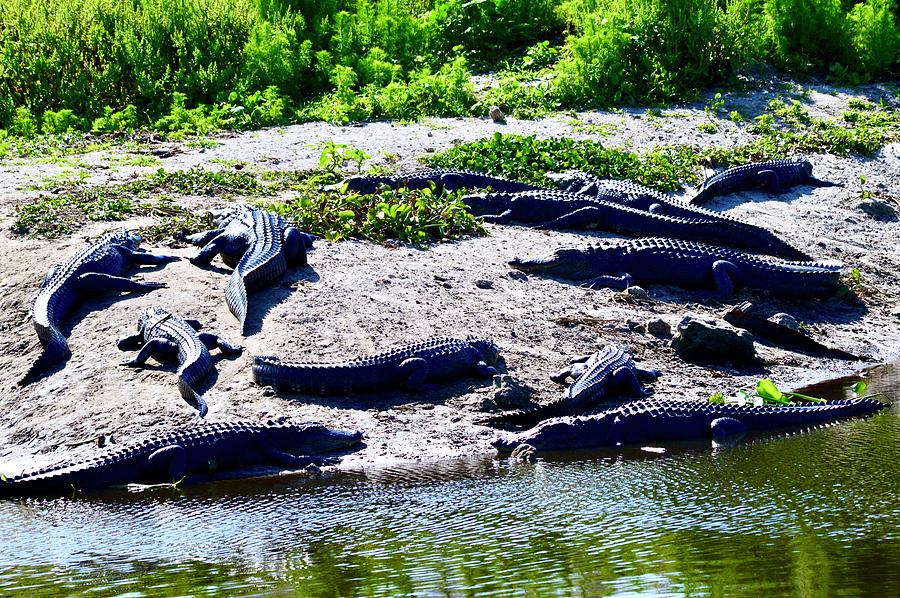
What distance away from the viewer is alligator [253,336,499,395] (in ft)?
23.0

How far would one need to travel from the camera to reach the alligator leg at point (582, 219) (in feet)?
34.8

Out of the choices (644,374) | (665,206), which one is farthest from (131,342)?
(665,206)

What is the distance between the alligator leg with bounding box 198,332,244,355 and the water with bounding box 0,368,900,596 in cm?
160

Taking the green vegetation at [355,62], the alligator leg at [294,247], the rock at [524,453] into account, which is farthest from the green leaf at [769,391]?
the green vegetation at [355,62]

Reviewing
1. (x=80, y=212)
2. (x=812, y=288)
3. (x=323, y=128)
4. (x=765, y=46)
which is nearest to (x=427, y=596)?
(x=812, y=288)

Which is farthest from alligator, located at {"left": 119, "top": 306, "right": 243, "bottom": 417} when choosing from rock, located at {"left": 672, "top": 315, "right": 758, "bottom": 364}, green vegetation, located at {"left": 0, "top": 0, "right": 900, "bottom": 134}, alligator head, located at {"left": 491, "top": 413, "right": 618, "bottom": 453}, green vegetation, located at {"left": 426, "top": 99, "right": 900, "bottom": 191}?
green vegetation, located at {"left": 0, "top": 0, "right": 900, "bottom": 134}

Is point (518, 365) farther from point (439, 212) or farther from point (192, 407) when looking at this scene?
point (439, 212)

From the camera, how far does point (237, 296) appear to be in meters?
8.04

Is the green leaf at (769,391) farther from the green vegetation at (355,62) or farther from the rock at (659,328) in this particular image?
the green vegetation at (355,62)

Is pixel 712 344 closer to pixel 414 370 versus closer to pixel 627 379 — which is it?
pixel 627 379

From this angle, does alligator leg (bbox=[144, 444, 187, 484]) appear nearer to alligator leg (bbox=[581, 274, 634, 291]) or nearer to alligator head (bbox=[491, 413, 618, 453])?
alligator head (bbox=[491, 413, 618, 453])

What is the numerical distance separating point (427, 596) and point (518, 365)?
3259 mm

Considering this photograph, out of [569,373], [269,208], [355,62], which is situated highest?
[355,62]

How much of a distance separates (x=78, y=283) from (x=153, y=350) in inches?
51.5
